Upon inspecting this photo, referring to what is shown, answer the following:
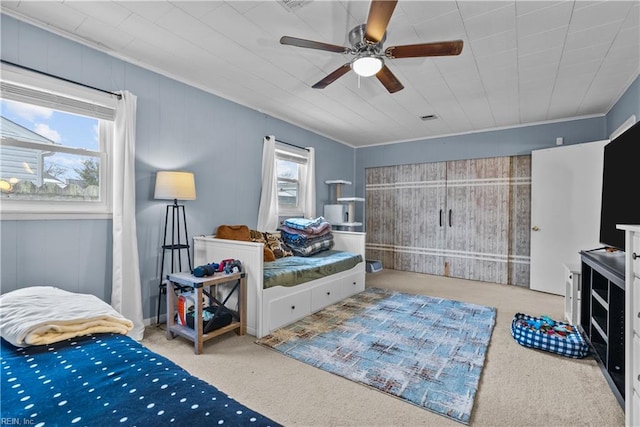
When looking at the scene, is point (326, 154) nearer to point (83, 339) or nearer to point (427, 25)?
point (427, 25)

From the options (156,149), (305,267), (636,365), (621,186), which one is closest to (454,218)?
(621,186)

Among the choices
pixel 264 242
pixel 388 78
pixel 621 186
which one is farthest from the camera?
pixel 264 242

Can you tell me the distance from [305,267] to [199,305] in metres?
1.13

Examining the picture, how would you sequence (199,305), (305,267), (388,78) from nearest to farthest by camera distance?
(199,305)
(388,78)
(305,267)

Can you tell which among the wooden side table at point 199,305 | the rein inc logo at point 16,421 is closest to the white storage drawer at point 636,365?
the rein inc logo at point 16,421

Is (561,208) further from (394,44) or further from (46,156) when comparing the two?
(46,156)

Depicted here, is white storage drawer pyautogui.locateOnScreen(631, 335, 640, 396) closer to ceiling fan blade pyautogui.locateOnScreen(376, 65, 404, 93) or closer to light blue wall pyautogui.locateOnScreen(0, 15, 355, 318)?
ceiling fan blade pyautogui.locateOnScreen(376, 65, 404, 93)

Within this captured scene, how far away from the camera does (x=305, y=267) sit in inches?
123

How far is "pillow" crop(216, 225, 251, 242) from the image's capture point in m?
3.33

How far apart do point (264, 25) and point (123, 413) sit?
7.62ft

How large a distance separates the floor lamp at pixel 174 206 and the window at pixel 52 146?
0.44m

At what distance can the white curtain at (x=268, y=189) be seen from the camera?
13.0 feet

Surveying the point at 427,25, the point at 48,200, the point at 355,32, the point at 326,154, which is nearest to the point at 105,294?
A: the point at 48,200

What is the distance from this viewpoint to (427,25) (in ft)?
7.03
